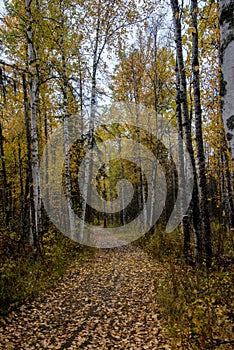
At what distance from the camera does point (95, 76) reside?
46.7ft

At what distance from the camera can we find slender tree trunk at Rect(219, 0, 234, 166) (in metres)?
2.15

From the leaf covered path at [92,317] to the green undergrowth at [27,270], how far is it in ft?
0.93

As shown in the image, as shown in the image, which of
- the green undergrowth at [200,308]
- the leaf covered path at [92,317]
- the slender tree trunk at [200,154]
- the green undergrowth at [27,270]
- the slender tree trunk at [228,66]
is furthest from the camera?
the slender tree trunk at [200,154]

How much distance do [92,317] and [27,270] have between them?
10.4 ft

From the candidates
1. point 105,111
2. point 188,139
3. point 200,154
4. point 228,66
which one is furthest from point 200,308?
point 105,111

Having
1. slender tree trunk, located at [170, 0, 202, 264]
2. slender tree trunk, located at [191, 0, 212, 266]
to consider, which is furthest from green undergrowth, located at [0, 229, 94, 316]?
slender tree trunk, located at [191, 0, 212, 266]

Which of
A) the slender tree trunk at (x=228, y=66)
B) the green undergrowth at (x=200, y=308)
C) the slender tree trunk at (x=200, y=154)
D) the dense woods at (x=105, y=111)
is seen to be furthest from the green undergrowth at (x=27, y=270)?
the slender tree trunk at (x=228, y=66)

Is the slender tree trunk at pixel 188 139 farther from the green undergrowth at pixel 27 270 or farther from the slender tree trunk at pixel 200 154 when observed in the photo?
the green undergrowth at pixel 27 270

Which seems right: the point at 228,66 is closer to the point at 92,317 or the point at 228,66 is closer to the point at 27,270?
the point at 92,317

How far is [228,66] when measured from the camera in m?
2.17

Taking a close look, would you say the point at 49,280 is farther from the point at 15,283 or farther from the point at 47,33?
the point at 47,33

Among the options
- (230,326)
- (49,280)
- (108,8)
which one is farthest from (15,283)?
(108,8)

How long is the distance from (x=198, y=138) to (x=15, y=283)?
5.91 metres

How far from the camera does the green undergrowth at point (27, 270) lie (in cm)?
673
